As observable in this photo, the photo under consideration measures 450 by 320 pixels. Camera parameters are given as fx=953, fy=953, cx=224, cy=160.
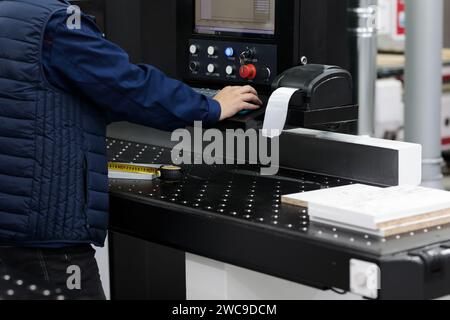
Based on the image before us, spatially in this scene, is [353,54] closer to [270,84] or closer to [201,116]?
[270,84]

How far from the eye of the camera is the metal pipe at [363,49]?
2846mm

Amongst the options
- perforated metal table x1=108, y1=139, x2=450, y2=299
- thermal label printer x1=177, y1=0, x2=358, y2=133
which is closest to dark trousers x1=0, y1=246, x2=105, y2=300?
perforated metal table x1=108, y1=139, x2=450, y2=299

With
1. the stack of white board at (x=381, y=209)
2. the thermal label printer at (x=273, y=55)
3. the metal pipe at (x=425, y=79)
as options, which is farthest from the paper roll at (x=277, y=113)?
the metal pipe at (x=425, y=79)

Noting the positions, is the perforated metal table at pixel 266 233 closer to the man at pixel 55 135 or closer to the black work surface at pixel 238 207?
the black work surface at pixel 238 207

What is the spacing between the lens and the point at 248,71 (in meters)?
2.70

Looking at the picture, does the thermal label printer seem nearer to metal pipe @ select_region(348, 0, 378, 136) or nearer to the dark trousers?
metal pipe @ select_region(348, 0, 378, 136)

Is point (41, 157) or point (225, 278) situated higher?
point (41, 157)

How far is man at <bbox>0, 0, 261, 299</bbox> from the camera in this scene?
2201 millimetres

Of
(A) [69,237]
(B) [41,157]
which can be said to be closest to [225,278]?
(A) [69,237]

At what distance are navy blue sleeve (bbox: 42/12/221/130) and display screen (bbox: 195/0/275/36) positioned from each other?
1.40ft

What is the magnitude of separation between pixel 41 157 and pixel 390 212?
2.68ft
